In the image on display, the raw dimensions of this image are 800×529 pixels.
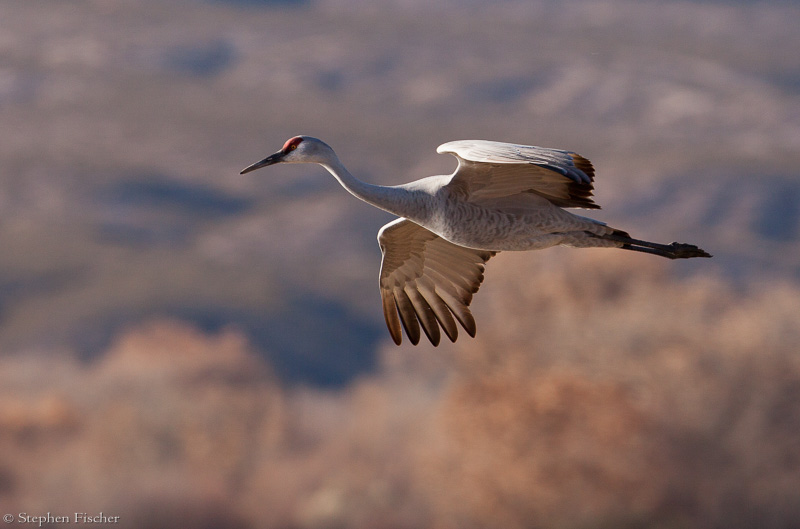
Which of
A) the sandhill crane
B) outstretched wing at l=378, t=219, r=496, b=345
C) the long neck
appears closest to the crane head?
the sandhill crane

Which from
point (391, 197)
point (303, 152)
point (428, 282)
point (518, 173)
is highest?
point (303, 152)

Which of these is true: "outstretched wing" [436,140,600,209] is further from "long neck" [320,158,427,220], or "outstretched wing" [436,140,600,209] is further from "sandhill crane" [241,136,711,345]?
"long neck" [320,158,427,220]

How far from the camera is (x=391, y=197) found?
1603 cm

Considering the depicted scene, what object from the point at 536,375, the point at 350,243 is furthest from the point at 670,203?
the point at 536,375

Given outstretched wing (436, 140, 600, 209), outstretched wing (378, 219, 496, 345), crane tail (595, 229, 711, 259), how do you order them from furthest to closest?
1. outstretched wing (378, 219, 496, 345)
2. crane tail (595, 229, 711, 259)
3. outstretched wing (436, 140, 600, 209)

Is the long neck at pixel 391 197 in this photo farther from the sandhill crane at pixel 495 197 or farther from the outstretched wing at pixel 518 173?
the outstretched wing at pixel 518 173

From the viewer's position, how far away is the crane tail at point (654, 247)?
17.0 metres

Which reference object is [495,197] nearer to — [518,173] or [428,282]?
[518,173]

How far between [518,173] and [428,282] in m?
3.91

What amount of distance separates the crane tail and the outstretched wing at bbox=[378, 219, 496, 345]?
2662 mm

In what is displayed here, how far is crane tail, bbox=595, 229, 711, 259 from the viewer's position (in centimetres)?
1695

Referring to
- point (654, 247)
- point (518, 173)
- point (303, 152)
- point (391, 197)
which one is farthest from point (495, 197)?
point (654, 247)

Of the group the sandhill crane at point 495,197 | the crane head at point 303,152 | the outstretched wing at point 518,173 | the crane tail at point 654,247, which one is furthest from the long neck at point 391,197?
the crane tail at point 654,247

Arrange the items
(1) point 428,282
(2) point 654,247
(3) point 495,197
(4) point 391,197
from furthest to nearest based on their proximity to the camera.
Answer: (1) point 428,282
(2) point 654,247
(3) point 495,197
(4) point 391,197
